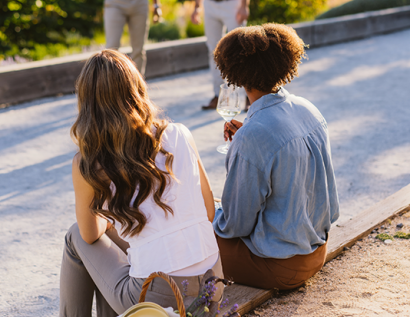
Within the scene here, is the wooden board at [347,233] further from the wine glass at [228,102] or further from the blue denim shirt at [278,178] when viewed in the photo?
the wine glass at [228,102]

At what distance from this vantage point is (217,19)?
5887 millimetres

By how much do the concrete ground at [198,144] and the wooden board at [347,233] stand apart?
38cm

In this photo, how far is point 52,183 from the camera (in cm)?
410

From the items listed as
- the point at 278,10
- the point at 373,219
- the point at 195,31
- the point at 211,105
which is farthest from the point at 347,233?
the point at 278,10

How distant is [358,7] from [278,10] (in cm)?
250

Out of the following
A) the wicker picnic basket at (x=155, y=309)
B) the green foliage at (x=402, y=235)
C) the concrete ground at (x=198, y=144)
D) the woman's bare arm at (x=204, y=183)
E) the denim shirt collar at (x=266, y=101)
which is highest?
the denim shirt collar at (x=266, y=101)

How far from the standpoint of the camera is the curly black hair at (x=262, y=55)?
2.03 metres

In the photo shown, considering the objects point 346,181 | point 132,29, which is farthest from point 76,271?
point 132,29

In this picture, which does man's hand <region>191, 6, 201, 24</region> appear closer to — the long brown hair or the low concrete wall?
the low concrete wall

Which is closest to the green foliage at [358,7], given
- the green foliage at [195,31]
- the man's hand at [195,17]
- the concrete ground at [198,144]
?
the green foliage at [195,31]

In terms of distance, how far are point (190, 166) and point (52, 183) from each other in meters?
2.55

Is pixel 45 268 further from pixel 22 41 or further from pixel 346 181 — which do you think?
pixel 22 41

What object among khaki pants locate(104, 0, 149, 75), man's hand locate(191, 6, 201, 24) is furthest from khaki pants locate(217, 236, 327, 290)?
man's hand locate(191, 6, 201, 24)

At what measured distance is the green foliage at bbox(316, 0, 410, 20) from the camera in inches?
534
